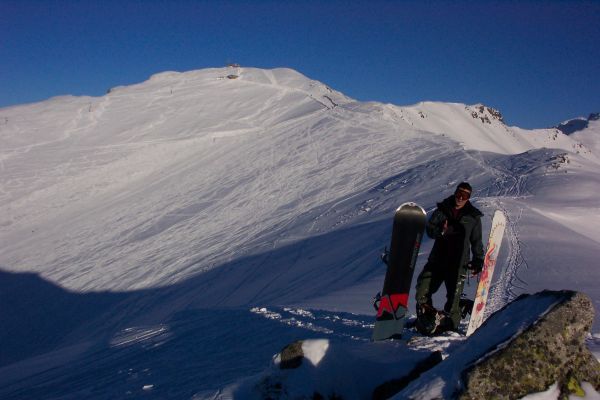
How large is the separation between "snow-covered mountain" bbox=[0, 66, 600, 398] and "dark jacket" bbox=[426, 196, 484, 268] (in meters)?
1.61

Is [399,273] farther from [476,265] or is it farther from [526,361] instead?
[526,361]

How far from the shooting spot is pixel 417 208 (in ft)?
20.4

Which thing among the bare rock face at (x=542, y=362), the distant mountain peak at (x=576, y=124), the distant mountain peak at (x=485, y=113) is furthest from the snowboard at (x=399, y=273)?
the distant mountain peak at (x=576, y=124)

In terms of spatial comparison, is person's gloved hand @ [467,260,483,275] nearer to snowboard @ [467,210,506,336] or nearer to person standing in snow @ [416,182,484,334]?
person standing in snow @ [416,182,484,334]

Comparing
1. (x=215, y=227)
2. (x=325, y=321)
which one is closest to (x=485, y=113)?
(x=215, y=227)

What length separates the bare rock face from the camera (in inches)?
125

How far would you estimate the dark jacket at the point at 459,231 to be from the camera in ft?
19.4

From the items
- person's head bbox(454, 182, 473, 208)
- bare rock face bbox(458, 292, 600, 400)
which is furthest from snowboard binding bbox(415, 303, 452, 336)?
bare rock face bbox(458, 292, 600, 400)

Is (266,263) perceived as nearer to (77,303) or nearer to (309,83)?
(77,303)

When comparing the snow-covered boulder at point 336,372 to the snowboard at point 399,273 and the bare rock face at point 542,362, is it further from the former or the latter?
the snowboard at point 399,273

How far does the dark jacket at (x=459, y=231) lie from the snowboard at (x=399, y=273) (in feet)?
0.82

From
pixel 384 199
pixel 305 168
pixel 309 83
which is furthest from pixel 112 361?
pixel 309 83

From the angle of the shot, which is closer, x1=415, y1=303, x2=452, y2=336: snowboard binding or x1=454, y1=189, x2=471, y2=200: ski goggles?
x1=454, y1=189, x2=471, y2=200: ski goggles

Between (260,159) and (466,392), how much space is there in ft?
89.2
